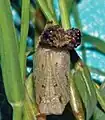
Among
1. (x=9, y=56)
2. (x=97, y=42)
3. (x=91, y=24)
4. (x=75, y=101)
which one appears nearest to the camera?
(x=9, y=56)

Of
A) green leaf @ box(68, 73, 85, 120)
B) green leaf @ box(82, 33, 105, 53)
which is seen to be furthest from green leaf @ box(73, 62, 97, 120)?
green leaf @ box(82, 33, 105, 53)

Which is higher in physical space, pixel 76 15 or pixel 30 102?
pixel 76 15

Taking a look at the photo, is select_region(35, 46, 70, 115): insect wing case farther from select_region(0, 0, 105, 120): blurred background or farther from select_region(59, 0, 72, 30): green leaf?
select_region(0, 0, 105, 120): blurred background

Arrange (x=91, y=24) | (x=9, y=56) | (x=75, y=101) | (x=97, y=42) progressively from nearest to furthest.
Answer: (x=9, y=56), (x=75, y=101), (x=97, y=42), (x=91, y=24)

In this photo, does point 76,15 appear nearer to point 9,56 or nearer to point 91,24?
point 91,24

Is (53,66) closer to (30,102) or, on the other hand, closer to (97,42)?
(30,102)

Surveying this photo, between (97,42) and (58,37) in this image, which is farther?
(97,42)

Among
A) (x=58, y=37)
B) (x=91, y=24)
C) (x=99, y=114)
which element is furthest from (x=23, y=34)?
(x=91, y=24)
